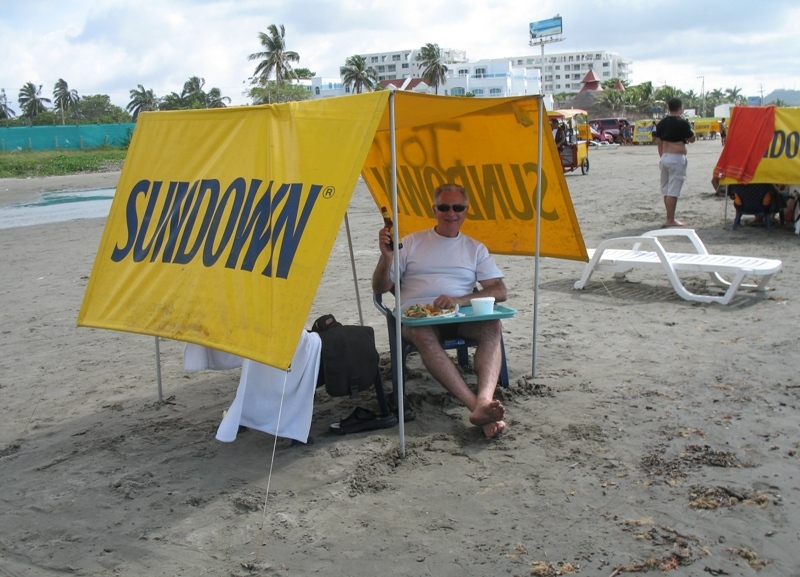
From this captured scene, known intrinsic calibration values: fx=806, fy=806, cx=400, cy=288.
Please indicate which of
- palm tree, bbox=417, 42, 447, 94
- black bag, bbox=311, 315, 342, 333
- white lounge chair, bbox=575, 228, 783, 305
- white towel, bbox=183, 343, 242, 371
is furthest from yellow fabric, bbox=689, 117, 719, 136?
palm tree, bbox=417, 42, 447, 94

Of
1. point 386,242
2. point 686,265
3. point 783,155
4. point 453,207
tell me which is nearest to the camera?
point 386,242

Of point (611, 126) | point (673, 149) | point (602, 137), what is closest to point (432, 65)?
point (611, 126)

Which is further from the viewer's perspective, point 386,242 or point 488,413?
point 386,242

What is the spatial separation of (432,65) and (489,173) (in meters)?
101

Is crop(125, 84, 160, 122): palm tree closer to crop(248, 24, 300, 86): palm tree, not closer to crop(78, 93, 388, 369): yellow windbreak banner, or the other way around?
crop(248, 24, 300, 86): palm tree

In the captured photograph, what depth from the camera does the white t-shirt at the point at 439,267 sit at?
533 cm

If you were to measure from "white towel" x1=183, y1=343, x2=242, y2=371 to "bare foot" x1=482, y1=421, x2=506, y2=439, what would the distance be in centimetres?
153

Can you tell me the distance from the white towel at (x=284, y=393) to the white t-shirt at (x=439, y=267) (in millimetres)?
1074

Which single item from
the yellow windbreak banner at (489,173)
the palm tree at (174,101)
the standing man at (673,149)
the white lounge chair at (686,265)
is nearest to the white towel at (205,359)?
the yellow windbreak banner at (489,173)

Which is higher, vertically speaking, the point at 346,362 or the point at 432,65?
the point at 432,65

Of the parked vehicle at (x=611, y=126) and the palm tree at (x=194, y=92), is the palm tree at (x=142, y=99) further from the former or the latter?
the parked vehicle at (x=611, y=126)

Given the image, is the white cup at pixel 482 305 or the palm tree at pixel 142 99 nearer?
the white cup at pixel 482 305

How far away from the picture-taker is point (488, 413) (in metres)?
4.40

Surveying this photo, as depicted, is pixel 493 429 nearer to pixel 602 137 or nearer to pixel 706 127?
pixel 602 137
